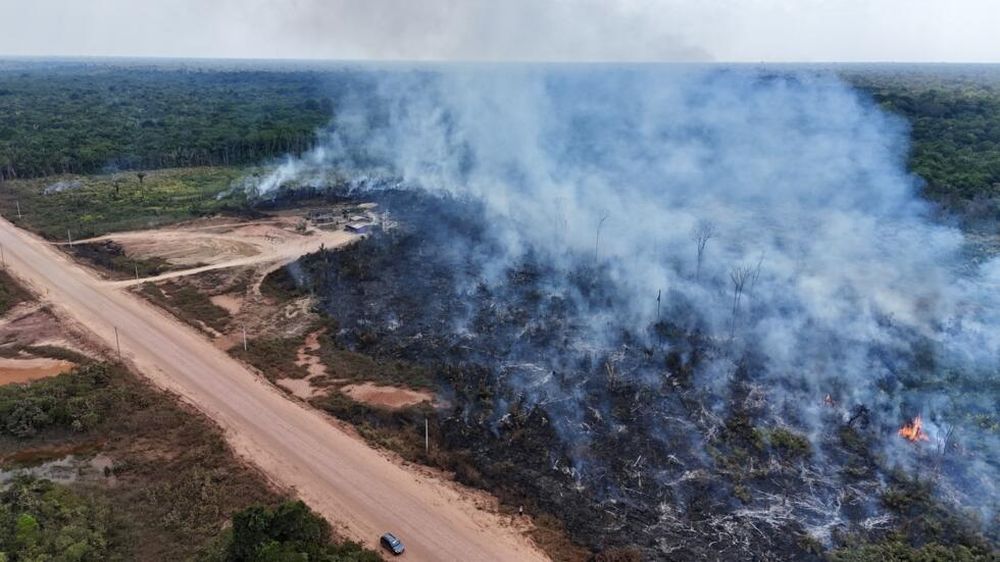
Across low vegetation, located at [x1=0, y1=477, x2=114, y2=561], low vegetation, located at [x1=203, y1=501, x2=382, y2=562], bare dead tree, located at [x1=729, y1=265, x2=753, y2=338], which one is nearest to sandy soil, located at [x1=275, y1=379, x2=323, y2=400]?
low vegetation, located at [x1=0, y1=477, x2=114, y2=561]

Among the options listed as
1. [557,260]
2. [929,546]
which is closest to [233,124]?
[557,260]

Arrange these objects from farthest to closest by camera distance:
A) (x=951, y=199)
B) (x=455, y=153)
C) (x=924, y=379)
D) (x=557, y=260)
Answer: (x=455, y=153)
(x=951, y=199)
(x=557, y=260)
(x=924, y=379)

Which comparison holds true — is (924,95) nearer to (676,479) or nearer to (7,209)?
(676,479)

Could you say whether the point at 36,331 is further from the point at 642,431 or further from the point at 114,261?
the point at 642,431

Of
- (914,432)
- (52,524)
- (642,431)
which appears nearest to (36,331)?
(52,524)

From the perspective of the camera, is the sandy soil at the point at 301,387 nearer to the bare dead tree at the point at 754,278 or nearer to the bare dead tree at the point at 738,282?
the bare dead tree at the point at 738,282

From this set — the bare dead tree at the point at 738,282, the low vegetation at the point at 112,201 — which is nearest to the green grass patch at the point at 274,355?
the bare dead tree at the point at 738,282

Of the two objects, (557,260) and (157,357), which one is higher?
(557,260)
